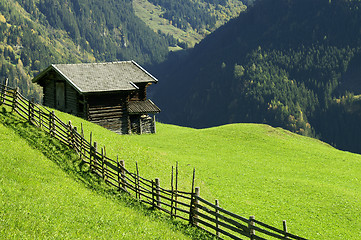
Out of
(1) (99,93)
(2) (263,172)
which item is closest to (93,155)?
(2) (263,172)

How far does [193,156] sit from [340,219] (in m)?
17.9

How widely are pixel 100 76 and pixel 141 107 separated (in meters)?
7.10

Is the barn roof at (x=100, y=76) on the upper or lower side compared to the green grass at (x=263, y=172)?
upper

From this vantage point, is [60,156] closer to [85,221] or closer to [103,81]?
[85,221]

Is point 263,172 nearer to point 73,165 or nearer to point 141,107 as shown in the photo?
point 141,107

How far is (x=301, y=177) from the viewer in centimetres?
3994

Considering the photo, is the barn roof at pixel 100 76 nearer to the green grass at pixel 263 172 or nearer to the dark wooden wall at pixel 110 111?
the dark wooden wall at pixel 110 111

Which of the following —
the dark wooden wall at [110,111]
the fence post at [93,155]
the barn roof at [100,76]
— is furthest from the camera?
the dark wooden wall at [110,111]

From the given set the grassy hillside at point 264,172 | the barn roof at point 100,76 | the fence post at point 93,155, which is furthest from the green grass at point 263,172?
the barn roof at point 100,76

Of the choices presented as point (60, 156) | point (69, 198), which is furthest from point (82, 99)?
point (69, 198)

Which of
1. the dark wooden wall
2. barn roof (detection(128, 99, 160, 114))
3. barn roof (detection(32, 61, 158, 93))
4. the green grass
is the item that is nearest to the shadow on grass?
the green grass

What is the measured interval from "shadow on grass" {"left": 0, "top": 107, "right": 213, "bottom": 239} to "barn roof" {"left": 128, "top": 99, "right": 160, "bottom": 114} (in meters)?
24.0

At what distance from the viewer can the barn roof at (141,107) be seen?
5364 centimetres

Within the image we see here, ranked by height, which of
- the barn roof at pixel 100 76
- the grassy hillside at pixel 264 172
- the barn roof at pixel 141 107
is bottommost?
the grassy hillside at pixel 264 172
